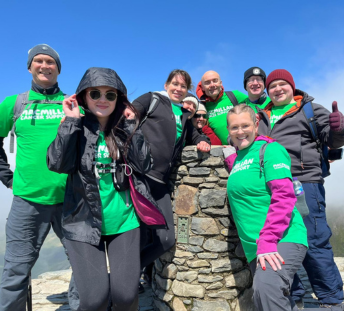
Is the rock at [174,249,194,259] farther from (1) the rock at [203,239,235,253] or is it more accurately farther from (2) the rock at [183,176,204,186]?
(2) the rock at [183,176,204,186]

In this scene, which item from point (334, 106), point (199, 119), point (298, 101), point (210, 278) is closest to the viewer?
point (334, 106)

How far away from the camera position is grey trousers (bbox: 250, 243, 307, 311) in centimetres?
267

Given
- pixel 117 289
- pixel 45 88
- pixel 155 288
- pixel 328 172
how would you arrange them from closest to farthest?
pixel 117 289 → pixel 45 88 → pixel 328 172 → pixel 155 288

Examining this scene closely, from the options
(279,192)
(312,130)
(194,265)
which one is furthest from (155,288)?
(312,130)

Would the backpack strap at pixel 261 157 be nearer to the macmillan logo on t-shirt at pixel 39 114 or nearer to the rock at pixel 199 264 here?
the rock at pixel 199 264

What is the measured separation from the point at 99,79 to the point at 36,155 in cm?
134

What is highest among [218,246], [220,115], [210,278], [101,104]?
[220,115]

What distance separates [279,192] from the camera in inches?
112

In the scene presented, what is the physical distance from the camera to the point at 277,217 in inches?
110

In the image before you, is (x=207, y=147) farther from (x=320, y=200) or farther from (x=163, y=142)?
(x=320, y=200)

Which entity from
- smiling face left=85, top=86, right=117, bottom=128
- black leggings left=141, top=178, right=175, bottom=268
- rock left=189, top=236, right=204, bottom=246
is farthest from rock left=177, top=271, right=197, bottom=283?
smiling face left=85, top=86, right=117, bottom=128

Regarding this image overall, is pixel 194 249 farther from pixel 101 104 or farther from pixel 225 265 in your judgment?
pixel 101 104

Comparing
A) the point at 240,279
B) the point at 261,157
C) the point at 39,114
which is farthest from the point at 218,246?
the point at 39,114

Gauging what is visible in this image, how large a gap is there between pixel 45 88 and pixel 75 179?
1599 mm
